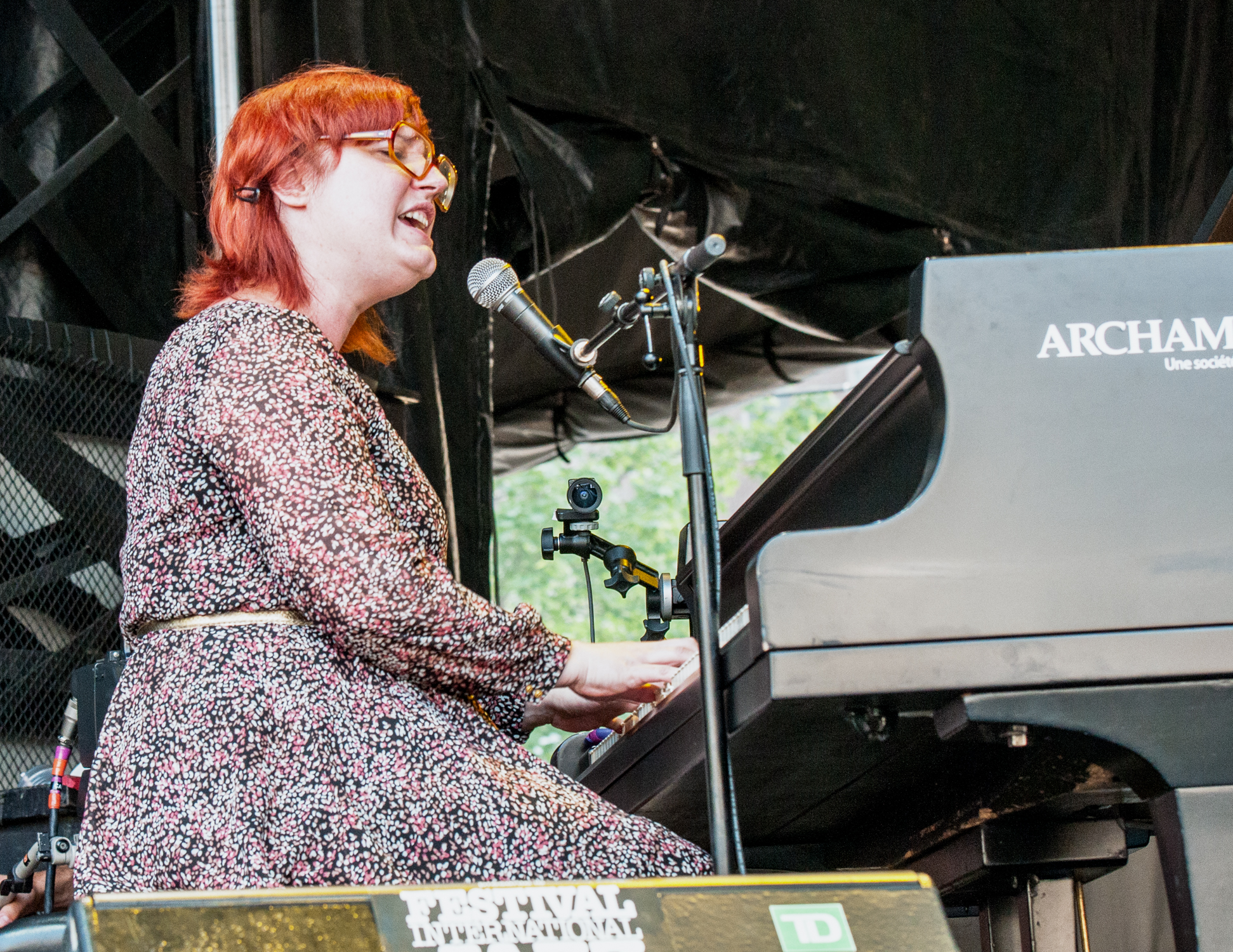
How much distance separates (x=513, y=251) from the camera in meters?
3.76

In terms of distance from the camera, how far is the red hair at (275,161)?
1.86 m

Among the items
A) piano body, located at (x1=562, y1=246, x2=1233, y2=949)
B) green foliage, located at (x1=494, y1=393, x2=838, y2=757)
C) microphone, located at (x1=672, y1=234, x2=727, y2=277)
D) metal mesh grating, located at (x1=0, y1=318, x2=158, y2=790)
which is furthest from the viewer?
green foliage, located at (x1=494, y1=393, x2=838, y2=757)

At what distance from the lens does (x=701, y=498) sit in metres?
1.43

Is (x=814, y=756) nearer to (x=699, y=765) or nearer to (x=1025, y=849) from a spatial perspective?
(x=699, y=765)

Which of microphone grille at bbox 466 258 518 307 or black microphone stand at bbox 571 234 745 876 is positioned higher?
microphone grille at bbox 466 258 518 307

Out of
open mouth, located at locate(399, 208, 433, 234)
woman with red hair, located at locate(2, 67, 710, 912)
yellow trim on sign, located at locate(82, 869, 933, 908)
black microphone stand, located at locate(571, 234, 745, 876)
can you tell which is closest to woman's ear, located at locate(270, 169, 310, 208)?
open mouth, located at locate(399, 208, 433, 234)

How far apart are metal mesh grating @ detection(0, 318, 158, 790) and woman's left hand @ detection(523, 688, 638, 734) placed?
47.7 inches

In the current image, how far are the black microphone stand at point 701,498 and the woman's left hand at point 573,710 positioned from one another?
0.39 m

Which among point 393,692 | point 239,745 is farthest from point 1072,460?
point 239,745

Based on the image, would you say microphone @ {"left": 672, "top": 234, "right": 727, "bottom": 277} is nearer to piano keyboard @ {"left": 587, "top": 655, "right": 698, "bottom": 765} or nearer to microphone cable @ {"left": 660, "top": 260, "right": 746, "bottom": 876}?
microphone cable @ {"left": 660, "top": 260, "right": 746, "bottom": 876}

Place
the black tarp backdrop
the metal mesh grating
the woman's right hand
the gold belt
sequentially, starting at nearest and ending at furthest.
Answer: the gold belt → the woman's right hand → the metal mesh grating → the black tarp backdrop

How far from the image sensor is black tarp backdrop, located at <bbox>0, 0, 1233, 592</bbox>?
11.1 feet

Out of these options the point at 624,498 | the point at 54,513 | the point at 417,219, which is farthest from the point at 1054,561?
the point at 624,498

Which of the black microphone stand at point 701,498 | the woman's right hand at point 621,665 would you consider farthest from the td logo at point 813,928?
the woman's right hand at point 621,665
